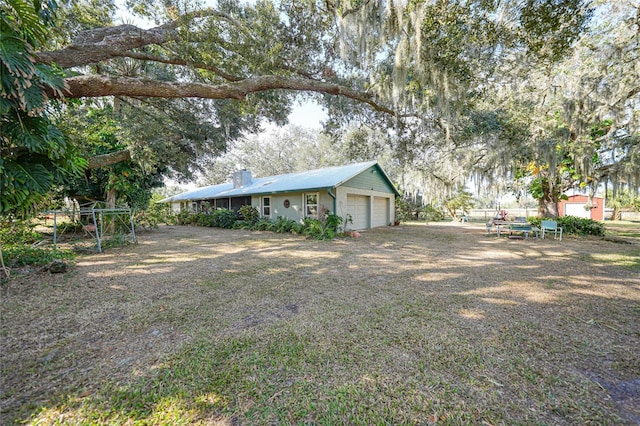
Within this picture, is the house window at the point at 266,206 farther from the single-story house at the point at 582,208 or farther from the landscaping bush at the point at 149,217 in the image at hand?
the single-story house at the point at 582,208

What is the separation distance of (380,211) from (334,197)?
4.80 metres

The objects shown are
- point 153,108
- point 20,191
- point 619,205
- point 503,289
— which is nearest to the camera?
point 20,191

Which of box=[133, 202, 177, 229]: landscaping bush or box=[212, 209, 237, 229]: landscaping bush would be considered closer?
box=[133, 202, 177, 229]: landscaping bush

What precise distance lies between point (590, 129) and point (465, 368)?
12669 millimetres

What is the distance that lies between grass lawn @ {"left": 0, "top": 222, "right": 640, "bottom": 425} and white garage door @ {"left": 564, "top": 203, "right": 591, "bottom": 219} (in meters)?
24.9

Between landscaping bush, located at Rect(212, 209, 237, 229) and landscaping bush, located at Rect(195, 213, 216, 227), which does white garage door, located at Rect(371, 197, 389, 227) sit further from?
landscaping bush, located at Rect(195, 213, 216, 227)

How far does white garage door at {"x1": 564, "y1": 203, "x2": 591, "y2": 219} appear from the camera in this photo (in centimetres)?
→ 2248

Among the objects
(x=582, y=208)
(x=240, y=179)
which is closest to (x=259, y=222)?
(x=240, y=179)

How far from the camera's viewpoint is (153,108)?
31.0 ft

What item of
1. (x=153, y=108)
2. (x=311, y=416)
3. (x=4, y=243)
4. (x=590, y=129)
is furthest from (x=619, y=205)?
(x=4, y=243)

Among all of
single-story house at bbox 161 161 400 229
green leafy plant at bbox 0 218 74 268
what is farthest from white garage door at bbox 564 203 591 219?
green leafy plant at bbox 0 218 74 268

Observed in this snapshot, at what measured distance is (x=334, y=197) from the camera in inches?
438

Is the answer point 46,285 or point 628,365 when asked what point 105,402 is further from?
point 628,365

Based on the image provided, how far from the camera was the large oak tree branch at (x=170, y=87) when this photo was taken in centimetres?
369
